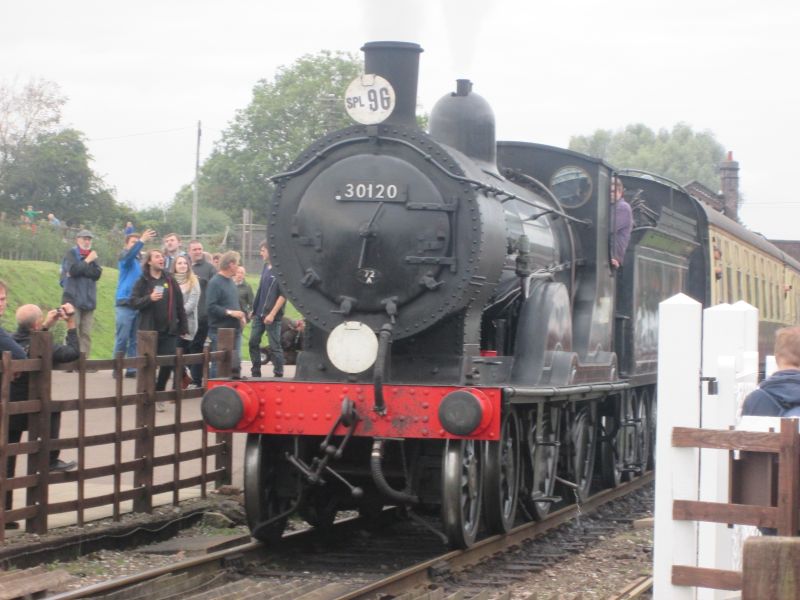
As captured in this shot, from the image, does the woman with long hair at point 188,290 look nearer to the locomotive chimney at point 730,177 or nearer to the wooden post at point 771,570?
the wooden post at point 771,570

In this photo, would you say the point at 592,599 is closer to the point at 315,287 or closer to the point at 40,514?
the point at 315,287

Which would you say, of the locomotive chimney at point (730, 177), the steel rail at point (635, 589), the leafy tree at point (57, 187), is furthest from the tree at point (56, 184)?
the steel rail at point (635, 589)

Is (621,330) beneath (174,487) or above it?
above

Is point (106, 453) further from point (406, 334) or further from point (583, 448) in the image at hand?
point (583, 448)

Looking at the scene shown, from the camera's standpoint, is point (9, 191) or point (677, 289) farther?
point (9, 191)

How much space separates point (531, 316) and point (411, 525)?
2.02 m

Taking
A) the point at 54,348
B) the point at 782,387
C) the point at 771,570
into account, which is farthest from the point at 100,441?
the point at 771,570

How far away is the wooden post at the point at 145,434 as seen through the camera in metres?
8.94

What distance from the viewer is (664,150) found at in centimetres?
8275

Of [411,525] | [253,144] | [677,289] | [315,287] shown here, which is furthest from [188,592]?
[253,144]

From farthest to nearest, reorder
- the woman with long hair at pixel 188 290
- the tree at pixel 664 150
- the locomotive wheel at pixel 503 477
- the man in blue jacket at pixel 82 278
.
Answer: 1. the tree at pixel 664 150
2. the woman with long hair at pixel 188 290
3. the man in blue jacket at pixel 82 278
4. the locomotive wheel at pixel 503 477

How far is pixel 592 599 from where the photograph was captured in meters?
7.14

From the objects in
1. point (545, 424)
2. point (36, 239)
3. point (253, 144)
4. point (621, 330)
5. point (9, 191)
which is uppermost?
point (253, 144)

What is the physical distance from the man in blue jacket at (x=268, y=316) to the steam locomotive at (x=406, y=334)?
2436 millimetres
